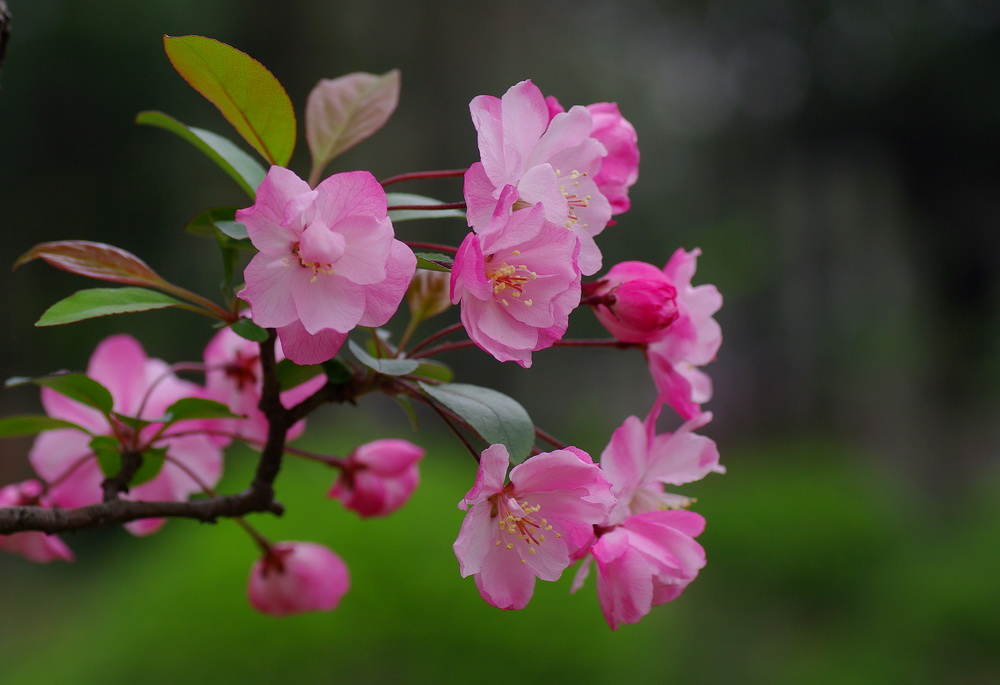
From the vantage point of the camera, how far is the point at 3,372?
4.71m

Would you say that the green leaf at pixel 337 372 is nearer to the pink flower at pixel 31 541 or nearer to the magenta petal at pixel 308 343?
the magenta petal at pixel 308 343

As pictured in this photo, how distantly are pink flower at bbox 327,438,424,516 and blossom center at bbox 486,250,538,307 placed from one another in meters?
0.27

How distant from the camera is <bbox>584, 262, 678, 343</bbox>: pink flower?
0.51 metres

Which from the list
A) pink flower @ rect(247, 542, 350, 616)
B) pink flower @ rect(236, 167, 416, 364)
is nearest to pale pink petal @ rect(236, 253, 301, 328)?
pink flower @ rect(236, 167, 416, 364)

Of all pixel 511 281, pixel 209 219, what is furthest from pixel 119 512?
pixel 511 281

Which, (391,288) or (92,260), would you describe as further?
(92,260)

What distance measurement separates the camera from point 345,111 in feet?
2.17

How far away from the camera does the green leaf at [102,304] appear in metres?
0.50

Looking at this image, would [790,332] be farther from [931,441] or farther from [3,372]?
[3,372]

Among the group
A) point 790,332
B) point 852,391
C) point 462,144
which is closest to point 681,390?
point 462,144

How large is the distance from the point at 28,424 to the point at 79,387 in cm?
6

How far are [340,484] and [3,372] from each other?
4.73m

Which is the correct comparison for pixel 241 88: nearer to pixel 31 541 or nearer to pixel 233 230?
pixel 233 230

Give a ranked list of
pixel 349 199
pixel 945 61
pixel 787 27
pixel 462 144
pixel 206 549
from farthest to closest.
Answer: pixel 787 27 < pixel 945 61 < pixel 462 144 < pixel 206 549 < pixel 349 199
